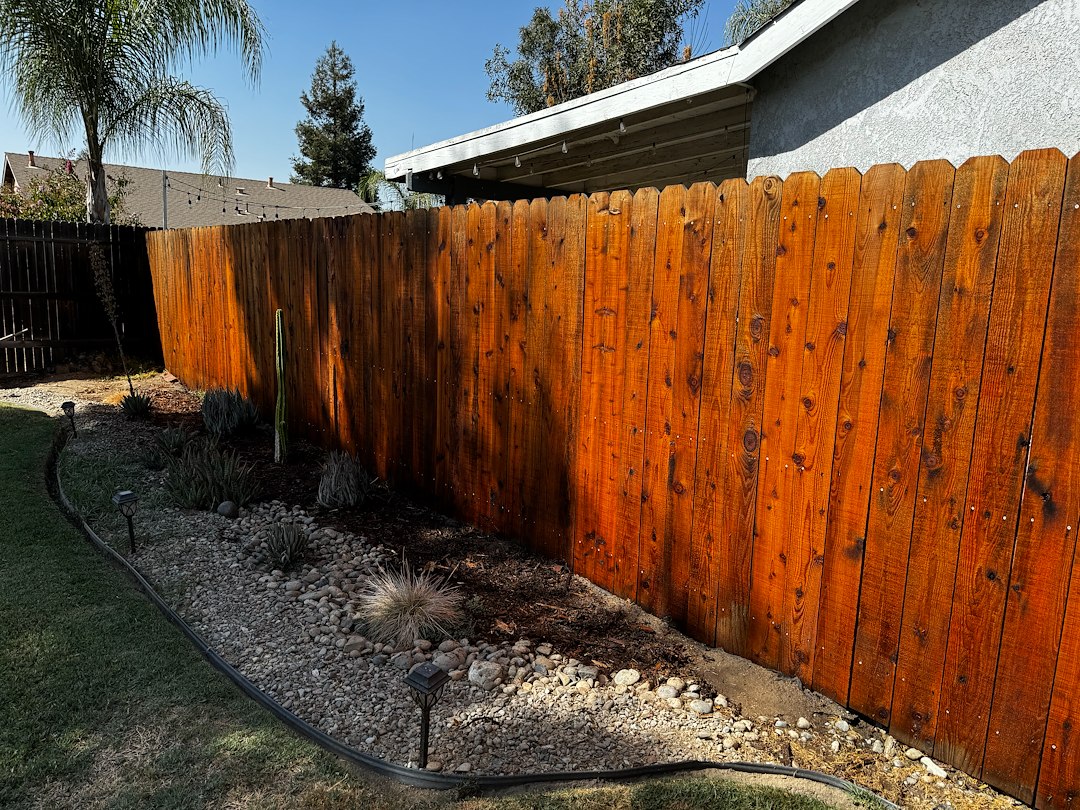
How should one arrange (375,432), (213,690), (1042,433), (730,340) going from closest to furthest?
(1042,433) → (213,690) → (730,340) → (375,432)

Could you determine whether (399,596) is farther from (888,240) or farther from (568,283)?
(888,240)

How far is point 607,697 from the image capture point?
2.82 m

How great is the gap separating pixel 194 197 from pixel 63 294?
682 inches

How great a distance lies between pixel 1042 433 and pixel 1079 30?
211cm

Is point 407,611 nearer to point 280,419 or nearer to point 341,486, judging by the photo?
point 341,486

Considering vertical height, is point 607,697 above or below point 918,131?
below

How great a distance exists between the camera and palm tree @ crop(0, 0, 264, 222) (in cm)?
946

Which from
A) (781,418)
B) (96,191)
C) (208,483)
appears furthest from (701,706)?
(96,191)

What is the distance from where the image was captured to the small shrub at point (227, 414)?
655 centimetres

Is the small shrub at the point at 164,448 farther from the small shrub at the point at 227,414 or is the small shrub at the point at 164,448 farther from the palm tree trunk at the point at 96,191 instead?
the palm tree trunk at the point at 96,191

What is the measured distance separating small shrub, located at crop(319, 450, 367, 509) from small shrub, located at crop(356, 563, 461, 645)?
1503 mm

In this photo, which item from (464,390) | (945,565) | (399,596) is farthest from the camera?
(464,390)

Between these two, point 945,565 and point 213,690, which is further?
point 213,690

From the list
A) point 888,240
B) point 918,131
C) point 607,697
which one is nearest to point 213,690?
point 607,697
